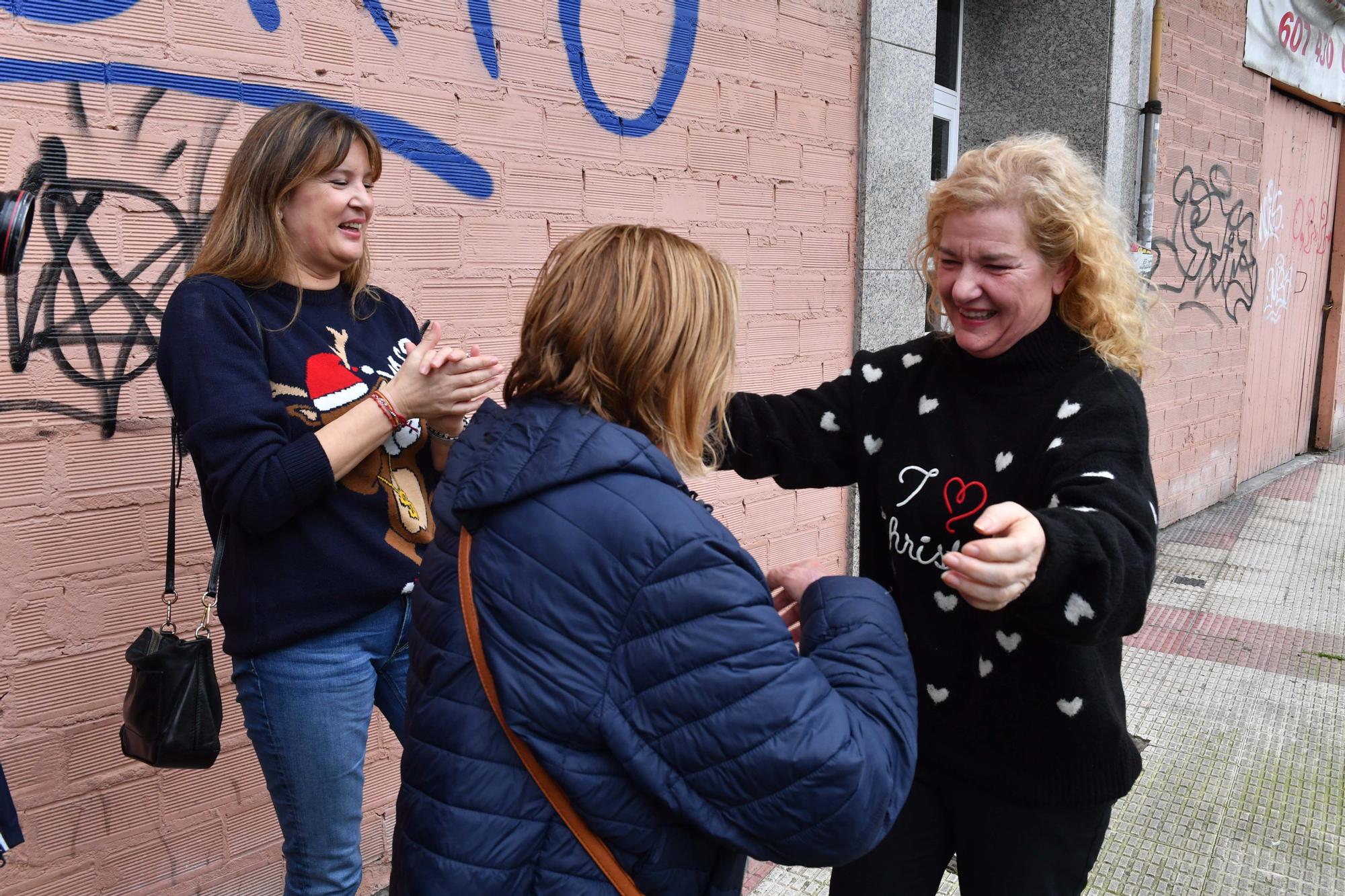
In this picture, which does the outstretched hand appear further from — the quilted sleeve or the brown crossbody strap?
the brown crossbody strap

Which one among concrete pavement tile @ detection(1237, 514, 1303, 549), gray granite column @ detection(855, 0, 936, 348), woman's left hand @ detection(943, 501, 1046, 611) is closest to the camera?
woman's left hand @ detection(943, 501, 1046, 611)

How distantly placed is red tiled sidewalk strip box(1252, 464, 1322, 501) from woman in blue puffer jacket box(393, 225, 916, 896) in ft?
25.6

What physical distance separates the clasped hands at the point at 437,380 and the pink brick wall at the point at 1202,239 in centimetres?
514

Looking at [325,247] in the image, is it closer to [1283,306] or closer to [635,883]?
[635,883]

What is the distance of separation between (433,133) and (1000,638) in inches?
80.4

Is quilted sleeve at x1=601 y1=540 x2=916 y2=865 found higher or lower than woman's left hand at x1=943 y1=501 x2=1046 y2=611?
lower

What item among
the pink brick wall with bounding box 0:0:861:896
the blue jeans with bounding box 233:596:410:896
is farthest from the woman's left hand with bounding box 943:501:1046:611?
the pink brick wall with bounding box 0:0:861:896

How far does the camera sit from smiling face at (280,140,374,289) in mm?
1979

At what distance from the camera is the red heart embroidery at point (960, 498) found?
1.76 metres

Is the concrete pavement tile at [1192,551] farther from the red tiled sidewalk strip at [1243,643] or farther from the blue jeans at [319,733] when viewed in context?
the blue jeans at [319,733]

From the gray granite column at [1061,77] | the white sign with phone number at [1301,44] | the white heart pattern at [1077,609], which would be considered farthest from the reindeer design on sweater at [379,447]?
the white sign with phone number at [1301,44]

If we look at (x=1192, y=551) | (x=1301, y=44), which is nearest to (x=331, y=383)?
(x=1192, y=551)

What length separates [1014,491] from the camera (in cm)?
174

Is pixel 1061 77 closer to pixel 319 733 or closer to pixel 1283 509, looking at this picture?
pixel 1283 509
